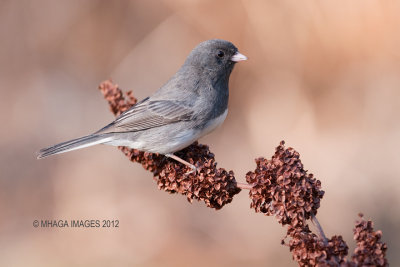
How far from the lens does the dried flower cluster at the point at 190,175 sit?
237 cm

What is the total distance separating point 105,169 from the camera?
17.9 feet

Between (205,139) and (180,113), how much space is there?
7.78 ft

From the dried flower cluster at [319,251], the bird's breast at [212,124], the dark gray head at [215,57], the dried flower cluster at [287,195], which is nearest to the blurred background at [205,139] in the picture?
the dark gray head at [215,57]

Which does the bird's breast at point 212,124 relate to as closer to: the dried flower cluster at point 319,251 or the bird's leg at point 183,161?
the bird's leg at point 183,161

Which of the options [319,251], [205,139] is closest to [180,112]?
[319,251]

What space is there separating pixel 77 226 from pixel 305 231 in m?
3.85

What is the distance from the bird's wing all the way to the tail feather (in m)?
0.08

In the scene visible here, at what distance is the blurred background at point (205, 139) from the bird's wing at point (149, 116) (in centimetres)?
202

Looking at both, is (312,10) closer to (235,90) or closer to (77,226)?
(235,90)

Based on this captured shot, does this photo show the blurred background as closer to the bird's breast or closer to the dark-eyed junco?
the dark-eyed junco

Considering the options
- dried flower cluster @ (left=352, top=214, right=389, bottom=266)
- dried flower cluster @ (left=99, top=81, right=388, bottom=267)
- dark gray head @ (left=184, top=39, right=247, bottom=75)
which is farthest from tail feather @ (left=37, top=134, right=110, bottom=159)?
dried flower cluster @ (left=352, top=214, right=389, bottom=266)

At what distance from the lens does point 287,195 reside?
205 cm

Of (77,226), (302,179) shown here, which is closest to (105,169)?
(77,226)

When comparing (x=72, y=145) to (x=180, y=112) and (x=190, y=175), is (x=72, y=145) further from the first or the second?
(x=190, y=175)
